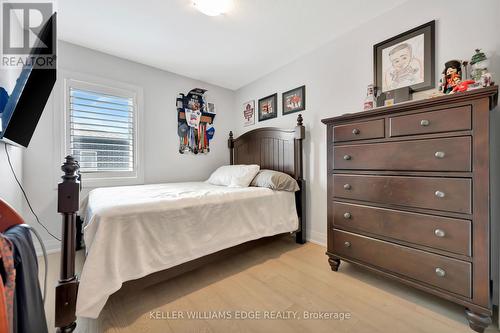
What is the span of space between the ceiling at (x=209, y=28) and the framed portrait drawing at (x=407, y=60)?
1.07 feet

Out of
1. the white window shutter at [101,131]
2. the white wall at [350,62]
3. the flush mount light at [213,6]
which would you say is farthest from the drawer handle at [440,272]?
the white window shutter at [101,131]

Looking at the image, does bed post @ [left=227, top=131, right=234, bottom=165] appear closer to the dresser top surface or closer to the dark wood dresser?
the dark wood dresser

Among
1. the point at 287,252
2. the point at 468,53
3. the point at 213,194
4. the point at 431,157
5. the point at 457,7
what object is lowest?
the point at 287,252

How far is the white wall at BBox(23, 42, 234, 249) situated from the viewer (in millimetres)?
2252

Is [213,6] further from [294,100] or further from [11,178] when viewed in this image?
[11,178]

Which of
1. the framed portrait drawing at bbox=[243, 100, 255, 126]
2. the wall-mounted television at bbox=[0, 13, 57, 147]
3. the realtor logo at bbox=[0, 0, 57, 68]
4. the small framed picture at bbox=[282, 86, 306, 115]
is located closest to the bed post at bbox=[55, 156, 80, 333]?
the wall-mounted television at bbox=[0, 13, 57, 147]

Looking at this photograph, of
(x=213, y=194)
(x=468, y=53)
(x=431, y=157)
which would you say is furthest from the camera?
(x=213, y=194)

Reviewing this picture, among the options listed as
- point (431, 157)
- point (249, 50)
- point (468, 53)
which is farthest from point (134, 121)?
point (468, 53)

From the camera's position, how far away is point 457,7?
5.14ft

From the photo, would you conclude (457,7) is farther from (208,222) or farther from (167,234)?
(167,234)

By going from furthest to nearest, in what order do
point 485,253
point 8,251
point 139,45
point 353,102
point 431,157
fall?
1. point 139,45
2. point 353,102
3. point 431,157
4. point 485,253
5. point 8,251

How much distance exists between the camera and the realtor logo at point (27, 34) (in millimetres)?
1419

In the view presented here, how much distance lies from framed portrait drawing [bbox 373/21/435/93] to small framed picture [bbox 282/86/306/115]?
831 millimetres

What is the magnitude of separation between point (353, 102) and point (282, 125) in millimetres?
968
